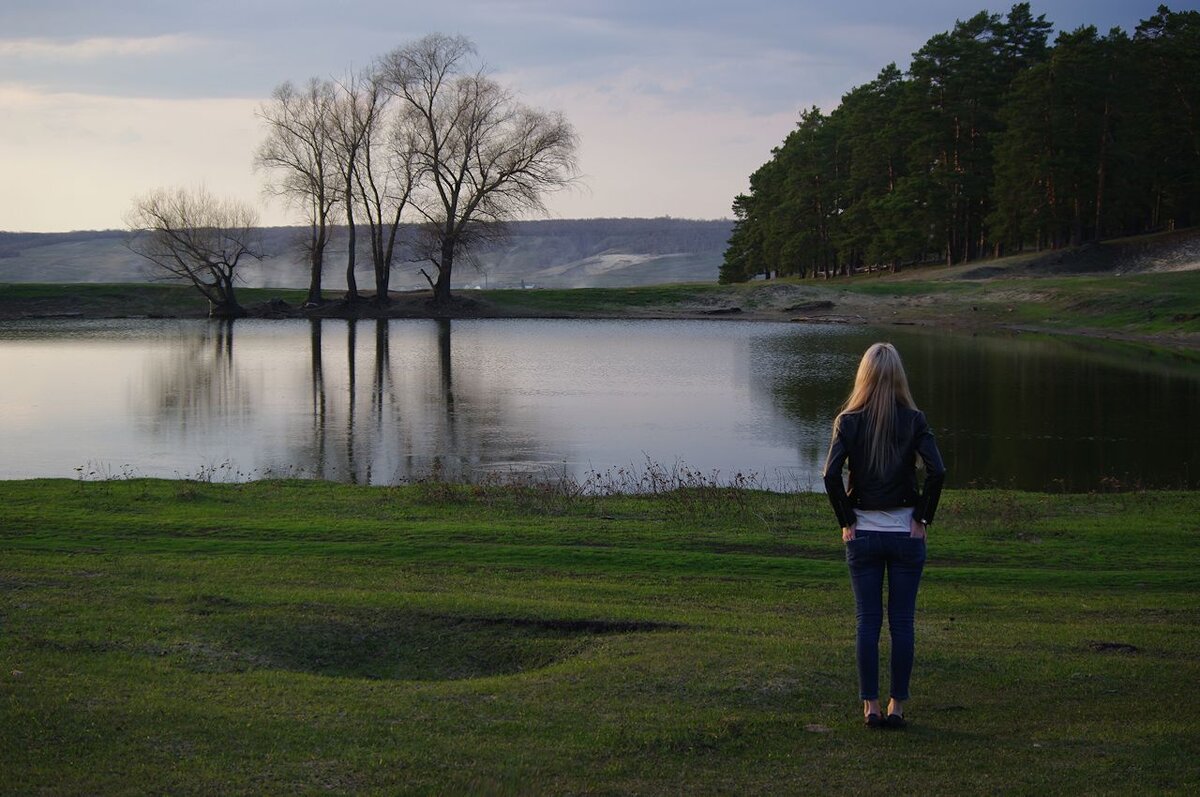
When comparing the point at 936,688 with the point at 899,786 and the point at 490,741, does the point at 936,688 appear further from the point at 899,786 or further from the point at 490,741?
the point at 490,741

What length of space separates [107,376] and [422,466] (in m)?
18.0

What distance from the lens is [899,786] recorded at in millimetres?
5602

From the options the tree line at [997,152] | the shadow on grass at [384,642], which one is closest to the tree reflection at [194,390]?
the shadow on grass at [384,642]

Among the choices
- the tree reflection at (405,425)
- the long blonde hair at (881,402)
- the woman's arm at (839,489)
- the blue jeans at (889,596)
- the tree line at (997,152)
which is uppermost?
the tree line at (997,152)

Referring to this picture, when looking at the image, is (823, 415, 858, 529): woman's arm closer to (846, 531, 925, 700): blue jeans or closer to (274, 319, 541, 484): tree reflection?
(846, 531, 925, 700): blue jeans

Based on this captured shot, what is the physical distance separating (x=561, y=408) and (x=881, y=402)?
21195 millimetres

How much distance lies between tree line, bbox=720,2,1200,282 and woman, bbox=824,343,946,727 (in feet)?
199

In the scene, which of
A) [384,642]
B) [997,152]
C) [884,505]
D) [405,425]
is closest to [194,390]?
[405,425]

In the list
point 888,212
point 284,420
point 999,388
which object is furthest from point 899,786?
point 888,212

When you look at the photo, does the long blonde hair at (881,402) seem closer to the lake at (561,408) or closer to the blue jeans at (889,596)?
the blue jeans at (889,596)

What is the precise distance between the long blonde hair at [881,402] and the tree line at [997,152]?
2389 inches

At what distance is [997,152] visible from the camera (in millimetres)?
66375

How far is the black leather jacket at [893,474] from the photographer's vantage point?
6.47m

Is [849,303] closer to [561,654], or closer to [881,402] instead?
[561,654]
